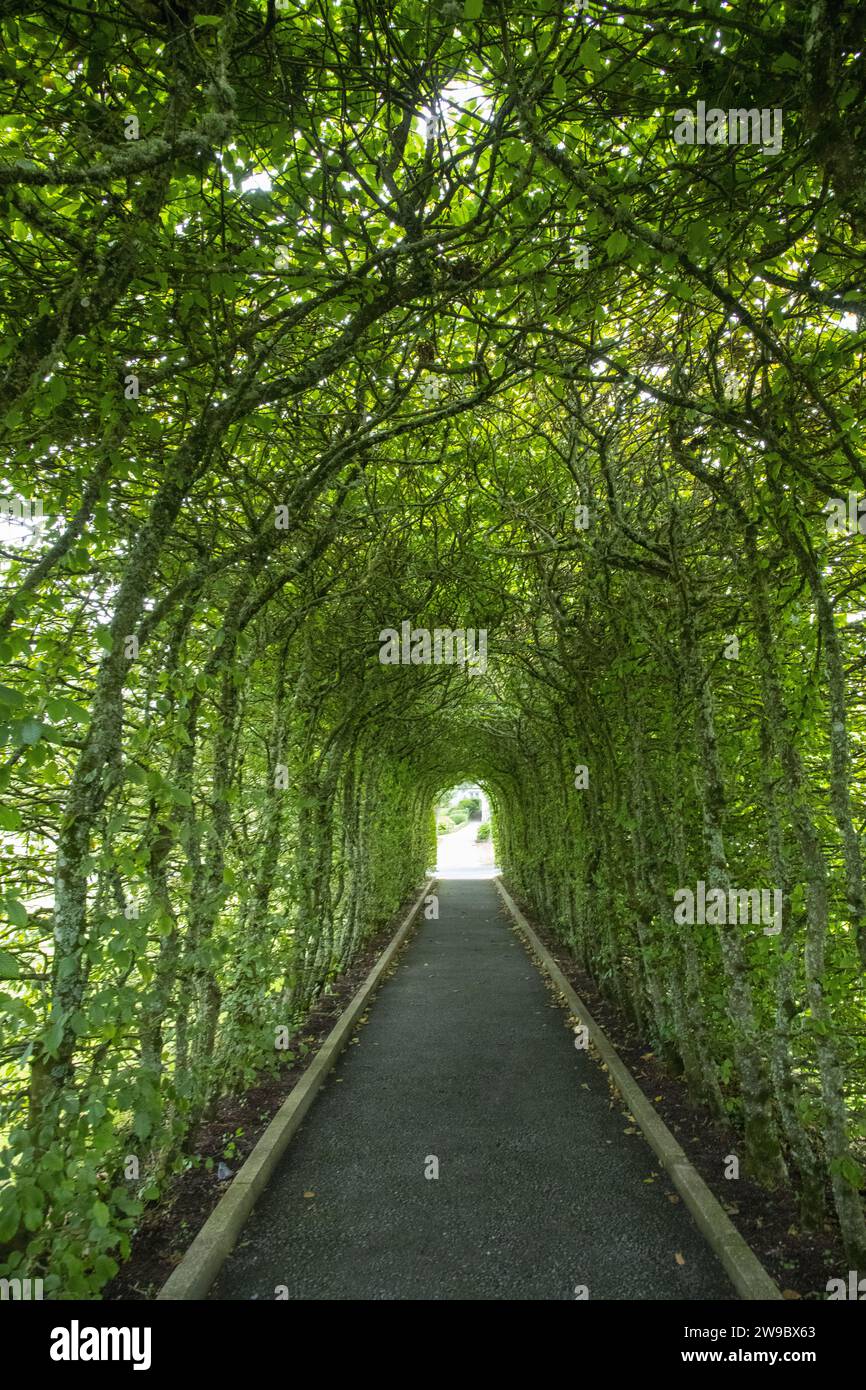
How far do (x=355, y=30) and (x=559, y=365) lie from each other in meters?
1.96

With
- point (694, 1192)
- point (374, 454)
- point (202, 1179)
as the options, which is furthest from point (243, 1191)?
point (374, 454)

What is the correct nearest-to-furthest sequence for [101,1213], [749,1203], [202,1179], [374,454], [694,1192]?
[101,1213] → [749,1203] → [694,1192] → [202,1179] → [374,454]

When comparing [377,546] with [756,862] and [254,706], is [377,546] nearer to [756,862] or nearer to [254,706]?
[254,706]

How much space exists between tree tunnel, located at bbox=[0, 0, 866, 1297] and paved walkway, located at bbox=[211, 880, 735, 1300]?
0.72 metres

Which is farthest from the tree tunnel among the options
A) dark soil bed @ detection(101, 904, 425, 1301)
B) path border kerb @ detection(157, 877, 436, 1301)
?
path border kerb @ detection(157, 877, 436, 1301)

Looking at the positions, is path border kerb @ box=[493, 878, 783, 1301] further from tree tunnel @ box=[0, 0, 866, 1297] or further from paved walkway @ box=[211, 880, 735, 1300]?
tree tunnel @ box=[0, 0, 866, 1297]

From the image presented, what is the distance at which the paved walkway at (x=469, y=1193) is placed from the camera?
353 cm

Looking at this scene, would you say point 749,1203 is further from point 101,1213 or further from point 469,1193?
point 101,1213

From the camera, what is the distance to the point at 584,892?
30.8ft

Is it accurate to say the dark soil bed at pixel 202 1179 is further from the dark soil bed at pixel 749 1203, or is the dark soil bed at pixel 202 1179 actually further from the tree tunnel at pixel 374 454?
the dark soil bed at pixel 749 1203

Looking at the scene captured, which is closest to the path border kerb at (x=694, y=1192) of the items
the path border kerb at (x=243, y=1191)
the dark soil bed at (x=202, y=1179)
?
the path border kerb at (x=243, y=1191)

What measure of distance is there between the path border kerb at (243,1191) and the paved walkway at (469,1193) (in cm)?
9

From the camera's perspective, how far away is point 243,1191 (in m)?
4.16

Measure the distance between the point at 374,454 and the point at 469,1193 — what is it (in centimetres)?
544
